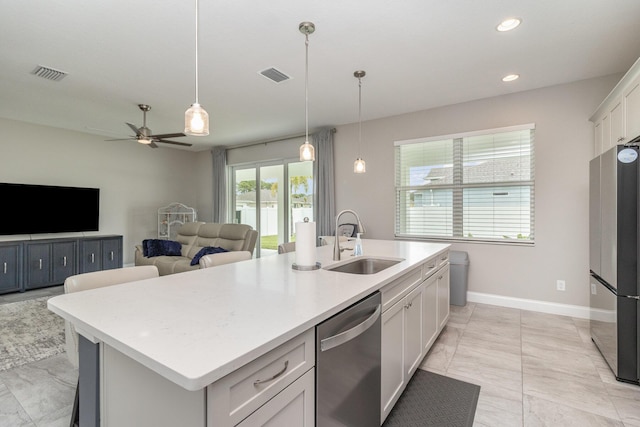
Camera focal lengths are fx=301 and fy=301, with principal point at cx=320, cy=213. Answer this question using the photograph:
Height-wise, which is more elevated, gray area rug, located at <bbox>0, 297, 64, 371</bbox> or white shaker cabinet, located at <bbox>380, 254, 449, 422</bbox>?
white shaker cabinet, located at <bbox>380, 254, 449, 422</bbox>

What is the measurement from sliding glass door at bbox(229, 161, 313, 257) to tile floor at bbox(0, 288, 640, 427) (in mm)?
3663

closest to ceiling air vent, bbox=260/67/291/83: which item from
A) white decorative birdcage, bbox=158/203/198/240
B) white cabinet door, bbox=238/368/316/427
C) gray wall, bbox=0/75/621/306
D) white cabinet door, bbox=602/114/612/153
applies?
gray wall, bbox=0/75/621/306

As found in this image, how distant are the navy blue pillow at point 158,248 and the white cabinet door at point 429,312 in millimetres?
4304

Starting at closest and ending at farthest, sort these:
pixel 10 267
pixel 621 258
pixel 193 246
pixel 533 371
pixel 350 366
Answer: pixel 350 366 → pixel 621 258 → pixel 533 371 → pixel 10 267 → pixel 193 246

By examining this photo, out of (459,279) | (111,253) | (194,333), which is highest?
(194,333)

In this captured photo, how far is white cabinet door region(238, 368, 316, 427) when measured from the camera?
89cm

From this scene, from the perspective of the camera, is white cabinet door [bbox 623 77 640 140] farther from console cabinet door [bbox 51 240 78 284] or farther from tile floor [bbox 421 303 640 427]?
console cabinet door [bbox 51 240 78 284]

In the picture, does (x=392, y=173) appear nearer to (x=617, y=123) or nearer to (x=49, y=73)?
(x=617, y=123)

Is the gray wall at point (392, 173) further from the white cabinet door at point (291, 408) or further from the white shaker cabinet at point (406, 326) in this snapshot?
the white cabinet door at point (291, 408)

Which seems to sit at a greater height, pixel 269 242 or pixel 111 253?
pixel 269 242

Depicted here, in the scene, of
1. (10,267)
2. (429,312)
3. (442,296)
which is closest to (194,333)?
(429,312)

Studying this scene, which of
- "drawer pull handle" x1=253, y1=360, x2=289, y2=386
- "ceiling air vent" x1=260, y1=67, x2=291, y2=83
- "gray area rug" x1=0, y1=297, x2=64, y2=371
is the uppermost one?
"ceiling air vent" x1=260, y1=67, x2=291, y2=83

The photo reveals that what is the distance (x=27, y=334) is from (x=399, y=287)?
3.73 metres

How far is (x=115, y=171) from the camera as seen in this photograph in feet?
20.3
